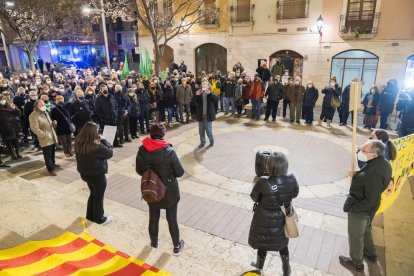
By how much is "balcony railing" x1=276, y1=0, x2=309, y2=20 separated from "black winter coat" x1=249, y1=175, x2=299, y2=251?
17360 millimetres

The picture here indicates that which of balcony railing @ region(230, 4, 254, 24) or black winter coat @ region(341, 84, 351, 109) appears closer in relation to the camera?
black winter coat @ region(341, 84, 351, 109)

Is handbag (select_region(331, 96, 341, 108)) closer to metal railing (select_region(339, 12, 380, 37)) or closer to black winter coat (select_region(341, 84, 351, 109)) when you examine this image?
black winter coat (select_region(341, 84, 351, 109))

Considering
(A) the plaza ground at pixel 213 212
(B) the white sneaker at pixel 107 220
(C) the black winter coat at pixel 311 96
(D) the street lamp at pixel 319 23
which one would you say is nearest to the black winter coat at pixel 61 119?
(A) the plaza ground at pixel 213 212

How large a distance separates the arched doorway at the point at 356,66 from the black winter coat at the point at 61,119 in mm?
15447

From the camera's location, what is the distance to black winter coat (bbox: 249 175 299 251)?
3680mm

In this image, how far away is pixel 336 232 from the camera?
18.2ft

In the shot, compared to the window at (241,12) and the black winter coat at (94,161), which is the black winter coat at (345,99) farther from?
the window at (241,12)

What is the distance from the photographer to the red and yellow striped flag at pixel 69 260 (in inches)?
150

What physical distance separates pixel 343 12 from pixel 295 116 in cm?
821

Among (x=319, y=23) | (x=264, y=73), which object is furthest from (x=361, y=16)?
(x=264, y=73)

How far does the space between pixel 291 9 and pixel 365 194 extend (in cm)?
1747

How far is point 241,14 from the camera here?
68.9ft

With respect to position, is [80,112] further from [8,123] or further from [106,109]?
[8,123]

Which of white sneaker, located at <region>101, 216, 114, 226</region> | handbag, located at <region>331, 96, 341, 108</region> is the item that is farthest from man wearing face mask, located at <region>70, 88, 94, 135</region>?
handbag, located at <region>331, 96, 341, 108</region>
